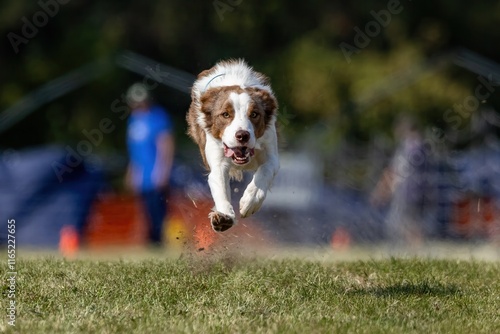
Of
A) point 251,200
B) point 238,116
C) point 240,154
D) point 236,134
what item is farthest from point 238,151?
point 251,200

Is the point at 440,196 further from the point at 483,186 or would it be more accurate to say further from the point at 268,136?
the point at 268,136

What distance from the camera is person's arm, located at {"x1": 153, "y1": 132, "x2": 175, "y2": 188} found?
1319cm

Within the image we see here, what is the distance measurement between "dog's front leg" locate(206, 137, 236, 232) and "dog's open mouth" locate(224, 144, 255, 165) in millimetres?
195

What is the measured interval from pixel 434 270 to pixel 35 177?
920cm

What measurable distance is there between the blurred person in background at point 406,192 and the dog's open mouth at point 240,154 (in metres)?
8.79

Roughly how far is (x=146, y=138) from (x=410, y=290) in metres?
6.32

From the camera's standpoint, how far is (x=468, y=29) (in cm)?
2994

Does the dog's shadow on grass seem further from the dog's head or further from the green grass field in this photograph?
the dog's head

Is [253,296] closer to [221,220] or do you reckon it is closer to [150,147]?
[221,220]

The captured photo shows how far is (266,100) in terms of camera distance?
777 centimetres

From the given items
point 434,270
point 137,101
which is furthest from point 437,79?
point 434,270

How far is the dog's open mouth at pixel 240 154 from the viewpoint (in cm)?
749

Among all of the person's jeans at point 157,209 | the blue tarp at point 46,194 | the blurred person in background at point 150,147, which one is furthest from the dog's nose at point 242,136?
the blue tarp at point 46,194

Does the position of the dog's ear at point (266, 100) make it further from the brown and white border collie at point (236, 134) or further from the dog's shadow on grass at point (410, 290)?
the dog's shadow on grass at point (410, 290)
